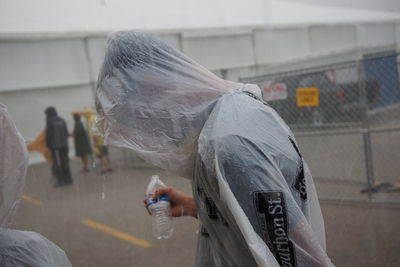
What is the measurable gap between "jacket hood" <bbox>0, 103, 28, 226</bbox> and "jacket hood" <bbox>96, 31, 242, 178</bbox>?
0.43m

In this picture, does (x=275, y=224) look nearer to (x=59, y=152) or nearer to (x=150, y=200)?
(x=150, y=200)

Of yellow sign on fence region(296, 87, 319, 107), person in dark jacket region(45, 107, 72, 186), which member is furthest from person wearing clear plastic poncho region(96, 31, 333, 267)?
yellow sign on fence region(296, 87, 319, 107)

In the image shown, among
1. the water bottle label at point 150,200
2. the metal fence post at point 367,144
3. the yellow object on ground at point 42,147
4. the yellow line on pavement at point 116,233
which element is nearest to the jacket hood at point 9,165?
the water bottle label at point 150,200

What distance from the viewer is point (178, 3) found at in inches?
138

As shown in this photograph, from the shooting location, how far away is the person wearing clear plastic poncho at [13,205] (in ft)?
5.05

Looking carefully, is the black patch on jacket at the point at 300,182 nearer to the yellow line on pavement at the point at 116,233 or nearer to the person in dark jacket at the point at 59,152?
the yellow line on pavement at the point at 116,233

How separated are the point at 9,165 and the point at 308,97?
396 cm

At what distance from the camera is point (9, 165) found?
1586 mm

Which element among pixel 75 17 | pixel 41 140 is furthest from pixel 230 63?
pixel 75 17

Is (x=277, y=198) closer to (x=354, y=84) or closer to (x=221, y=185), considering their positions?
(x=221, y=185)

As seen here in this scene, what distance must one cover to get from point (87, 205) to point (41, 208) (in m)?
1.36

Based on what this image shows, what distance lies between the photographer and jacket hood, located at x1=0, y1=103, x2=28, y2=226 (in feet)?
5.15

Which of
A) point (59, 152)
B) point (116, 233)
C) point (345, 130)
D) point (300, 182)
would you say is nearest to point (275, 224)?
point (300, 182)

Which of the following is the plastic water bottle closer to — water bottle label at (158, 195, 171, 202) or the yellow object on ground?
water bottle label at (158, 195, 171, 202)
